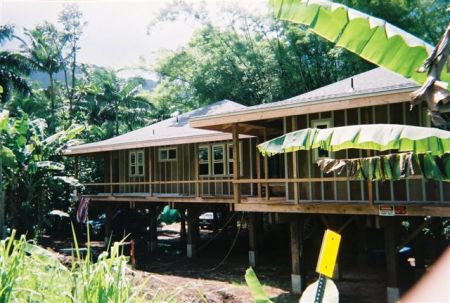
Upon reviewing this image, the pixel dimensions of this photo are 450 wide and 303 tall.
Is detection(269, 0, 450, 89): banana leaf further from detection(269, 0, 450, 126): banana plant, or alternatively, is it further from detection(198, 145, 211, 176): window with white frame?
detection(198, 145, 211, 176): window with white frame

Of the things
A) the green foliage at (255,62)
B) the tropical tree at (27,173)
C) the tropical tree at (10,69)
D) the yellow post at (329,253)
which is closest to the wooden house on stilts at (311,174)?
the tropical tree at (27,173)

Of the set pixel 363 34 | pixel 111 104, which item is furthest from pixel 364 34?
pixel 111 104

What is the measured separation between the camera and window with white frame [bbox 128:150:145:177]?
2239cm

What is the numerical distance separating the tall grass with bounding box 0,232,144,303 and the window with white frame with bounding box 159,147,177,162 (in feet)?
56.5

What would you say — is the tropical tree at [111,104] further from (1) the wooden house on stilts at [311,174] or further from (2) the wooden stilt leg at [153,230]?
(1) the wooden house on stilts at [311,174]

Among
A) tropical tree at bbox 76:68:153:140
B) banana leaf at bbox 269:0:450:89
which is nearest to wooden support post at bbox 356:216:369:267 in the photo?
banana leaf at bbox 269:0:450:89

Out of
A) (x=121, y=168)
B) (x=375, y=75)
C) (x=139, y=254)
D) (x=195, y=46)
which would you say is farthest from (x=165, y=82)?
(x=375, y=75)

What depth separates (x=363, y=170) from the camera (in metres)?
5.19

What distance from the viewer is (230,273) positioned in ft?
54.3

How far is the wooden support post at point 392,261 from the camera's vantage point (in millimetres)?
11570

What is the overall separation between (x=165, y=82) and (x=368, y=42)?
127ft

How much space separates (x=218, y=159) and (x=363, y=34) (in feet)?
50.3

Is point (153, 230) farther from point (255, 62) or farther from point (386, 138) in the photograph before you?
point (386, 138)

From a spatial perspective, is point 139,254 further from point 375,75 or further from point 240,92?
point 240,92
